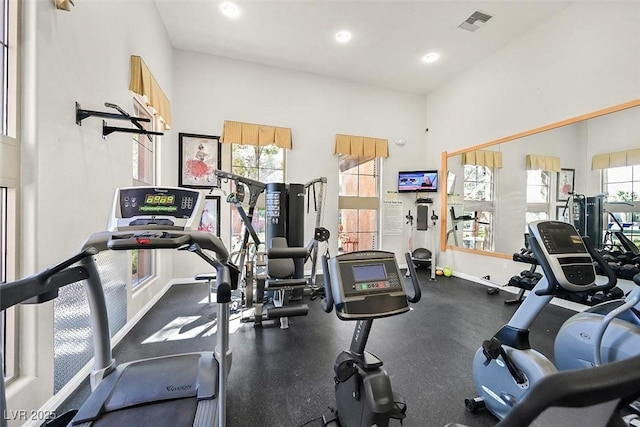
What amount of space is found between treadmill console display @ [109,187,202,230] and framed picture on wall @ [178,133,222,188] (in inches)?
131

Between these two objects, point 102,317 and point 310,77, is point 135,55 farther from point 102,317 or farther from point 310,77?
point 310,77

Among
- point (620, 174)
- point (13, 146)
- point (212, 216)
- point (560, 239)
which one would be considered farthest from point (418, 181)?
point (13, 146)

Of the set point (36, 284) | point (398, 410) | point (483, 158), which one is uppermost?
point (483, 158)

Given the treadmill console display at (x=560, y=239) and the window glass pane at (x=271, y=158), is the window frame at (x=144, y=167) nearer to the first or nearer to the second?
the window glass pane at (x=271, y=158)

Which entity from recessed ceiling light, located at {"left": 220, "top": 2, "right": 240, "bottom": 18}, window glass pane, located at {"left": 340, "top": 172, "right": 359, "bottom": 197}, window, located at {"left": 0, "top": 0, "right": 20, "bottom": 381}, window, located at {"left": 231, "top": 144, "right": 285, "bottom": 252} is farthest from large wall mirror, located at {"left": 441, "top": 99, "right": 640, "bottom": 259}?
window, located at {"left": 0, "top": 0, "right": 20, "bottom": 381}

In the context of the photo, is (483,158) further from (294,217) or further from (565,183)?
(294,217)

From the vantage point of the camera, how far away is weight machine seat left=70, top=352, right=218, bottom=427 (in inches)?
51.3

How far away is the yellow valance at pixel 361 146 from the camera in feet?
17.2

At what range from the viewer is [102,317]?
5.17 feet

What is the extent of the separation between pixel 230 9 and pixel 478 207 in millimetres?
5052

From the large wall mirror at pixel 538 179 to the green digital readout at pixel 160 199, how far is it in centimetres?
456

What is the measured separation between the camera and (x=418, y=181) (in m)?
5.58

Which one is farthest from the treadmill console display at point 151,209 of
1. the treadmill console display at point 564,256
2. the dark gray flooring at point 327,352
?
the treadmill console display at point 564,256

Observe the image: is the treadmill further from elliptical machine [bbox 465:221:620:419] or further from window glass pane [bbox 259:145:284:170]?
window glass pane [bbox 259:145:284:170]
